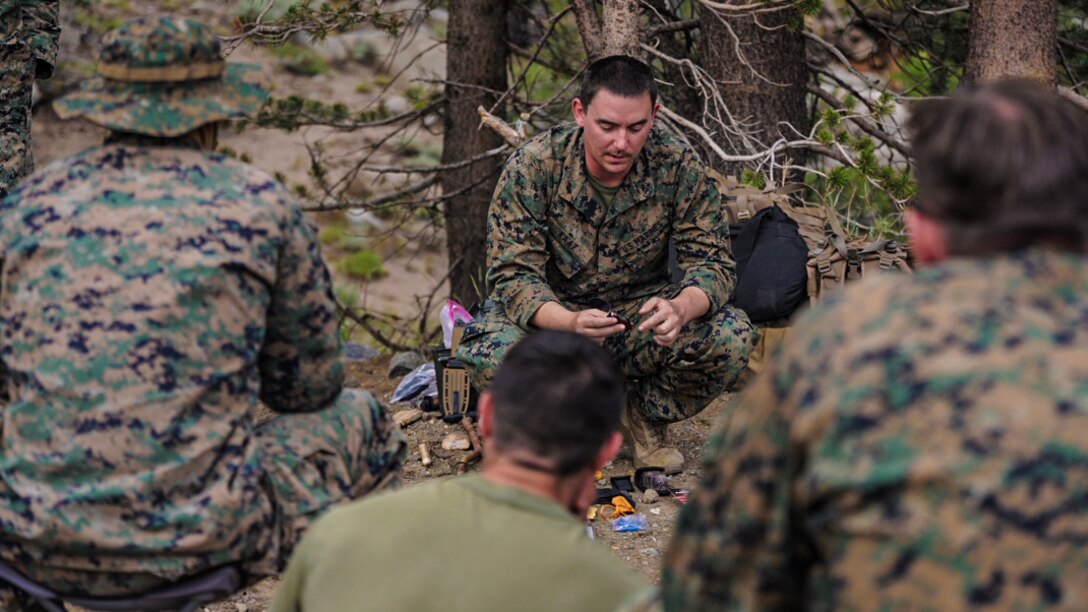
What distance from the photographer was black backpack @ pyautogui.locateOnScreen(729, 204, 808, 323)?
5.69m

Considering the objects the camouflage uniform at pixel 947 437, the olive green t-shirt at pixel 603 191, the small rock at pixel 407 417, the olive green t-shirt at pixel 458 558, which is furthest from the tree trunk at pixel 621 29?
the camouflage uniform at pixel 947 437

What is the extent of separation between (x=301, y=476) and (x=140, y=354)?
52 cm

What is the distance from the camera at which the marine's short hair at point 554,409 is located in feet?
7.23

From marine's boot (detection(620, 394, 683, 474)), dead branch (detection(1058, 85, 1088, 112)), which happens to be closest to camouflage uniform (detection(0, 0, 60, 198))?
marine's boot (detection(620, 394, 683, 474))

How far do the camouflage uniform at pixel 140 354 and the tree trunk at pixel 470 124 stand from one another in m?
4.61

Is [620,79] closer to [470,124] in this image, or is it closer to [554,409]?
[554,409]

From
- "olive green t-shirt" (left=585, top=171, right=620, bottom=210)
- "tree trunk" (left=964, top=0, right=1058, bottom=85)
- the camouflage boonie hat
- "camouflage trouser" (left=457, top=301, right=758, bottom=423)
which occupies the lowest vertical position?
"camouflage trouser" (left=457, top=301, right=758, bottom=423)

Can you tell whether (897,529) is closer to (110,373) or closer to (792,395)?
(792,395)

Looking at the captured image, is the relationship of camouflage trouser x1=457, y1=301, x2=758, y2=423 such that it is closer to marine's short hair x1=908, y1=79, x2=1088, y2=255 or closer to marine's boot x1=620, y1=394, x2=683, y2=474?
marine's boot x1=620, y1=394, x2=683, y2=474

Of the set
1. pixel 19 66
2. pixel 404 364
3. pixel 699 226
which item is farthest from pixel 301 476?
pixel 19 66

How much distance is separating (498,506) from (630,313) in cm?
309

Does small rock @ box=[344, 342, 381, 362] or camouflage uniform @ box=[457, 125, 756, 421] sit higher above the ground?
camouflage uniform @ box=[457, 125, 756, 421]

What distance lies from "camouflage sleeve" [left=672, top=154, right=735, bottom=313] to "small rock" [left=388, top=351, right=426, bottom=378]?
221cm

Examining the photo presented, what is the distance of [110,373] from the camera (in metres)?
2.72
